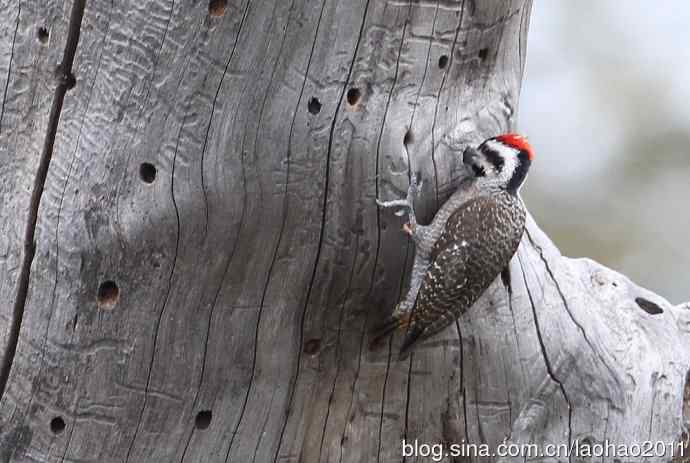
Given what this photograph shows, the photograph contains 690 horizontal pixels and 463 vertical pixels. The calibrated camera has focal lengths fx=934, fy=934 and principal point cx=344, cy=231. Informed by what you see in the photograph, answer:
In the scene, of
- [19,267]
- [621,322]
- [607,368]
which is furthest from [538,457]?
[19,267]

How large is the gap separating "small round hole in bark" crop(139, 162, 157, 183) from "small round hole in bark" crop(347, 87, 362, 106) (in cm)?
65

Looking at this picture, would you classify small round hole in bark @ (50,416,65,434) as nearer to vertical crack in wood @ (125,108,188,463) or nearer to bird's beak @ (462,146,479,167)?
vertical crack in wood @ (125,108,188,463)

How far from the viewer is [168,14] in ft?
9.13

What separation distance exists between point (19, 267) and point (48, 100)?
549 millimetres

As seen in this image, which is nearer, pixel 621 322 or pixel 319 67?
pixel 319 67

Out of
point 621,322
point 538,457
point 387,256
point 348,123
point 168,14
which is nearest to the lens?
point 168,14

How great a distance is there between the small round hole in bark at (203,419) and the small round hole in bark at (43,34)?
4.31ft

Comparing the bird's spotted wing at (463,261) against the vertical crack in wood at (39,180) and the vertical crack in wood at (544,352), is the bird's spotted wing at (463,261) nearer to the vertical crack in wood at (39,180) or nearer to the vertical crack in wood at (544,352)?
the vertical crack in wood at (544,352)

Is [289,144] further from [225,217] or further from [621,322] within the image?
[621,322]

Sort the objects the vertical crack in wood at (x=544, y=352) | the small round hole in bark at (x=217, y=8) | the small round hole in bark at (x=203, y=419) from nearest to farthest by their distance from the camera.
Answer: the small round hole in bark at (x=217, y=8), the small round hole in bark at (x=203, y=419), the vertical crack in wood at (x=544, y=352)

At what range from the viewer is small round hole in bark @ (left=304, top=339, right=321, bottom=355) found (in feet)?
10.7

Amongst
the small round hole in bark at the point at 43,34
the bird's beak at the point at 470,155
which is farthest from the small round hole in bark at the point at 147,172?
the bird's beak at the point at 470,155

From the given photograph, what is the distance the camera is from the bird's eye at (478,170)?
Answer: 10.7 feet

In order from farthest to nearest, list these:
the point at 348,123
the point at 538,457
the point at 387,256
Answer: the point at 538,457 < the point at 387,256 < the point at 348,123
